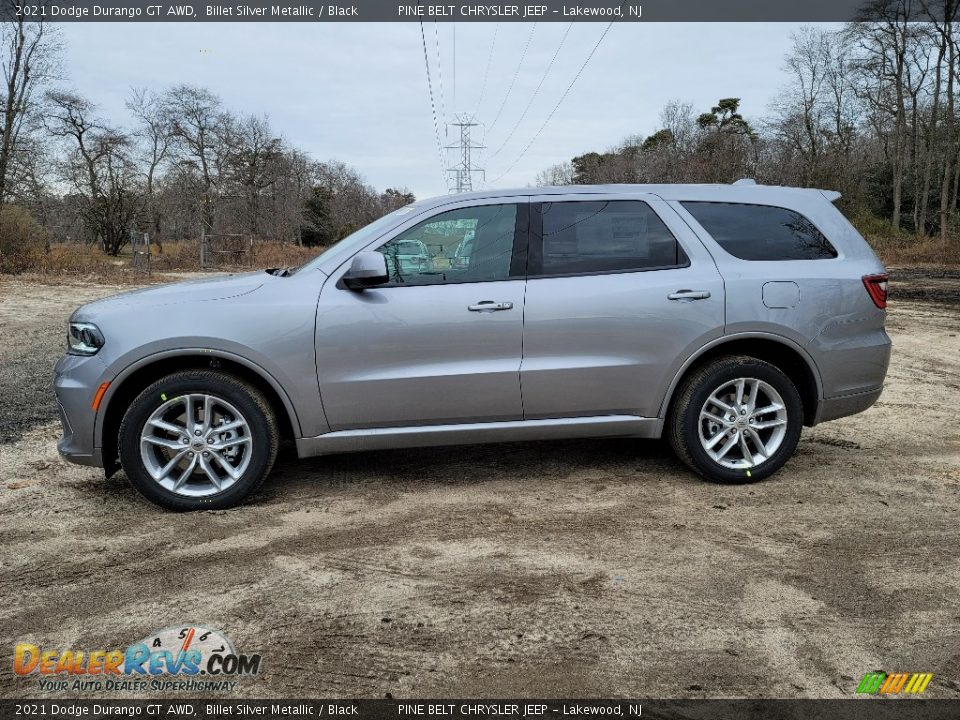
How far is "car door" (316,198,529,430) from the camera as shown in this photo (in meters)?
3.94

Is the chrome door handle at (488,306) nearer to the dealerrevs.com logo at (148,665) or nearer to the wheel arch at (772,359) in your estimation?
the wheel arch at (772,359)

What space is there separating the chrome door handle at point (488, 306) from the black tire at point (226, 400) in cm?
130

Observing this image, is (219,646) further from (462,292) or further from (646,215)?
(646,215)

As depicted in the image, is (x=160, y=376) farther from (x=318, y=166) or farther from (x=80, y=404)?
(x=318, y=166)

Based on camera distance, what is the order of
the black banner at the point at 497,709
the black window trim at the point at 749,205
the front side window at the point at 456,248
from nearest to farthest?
the black banner at the point at 497,709 < the front side window at the point at 456,248 < the black window trim at the point at 749,205

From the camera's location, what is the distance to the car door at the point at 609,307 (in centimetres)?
409

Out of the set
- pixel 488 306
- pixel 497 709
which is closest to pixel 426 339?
pixel 488 306

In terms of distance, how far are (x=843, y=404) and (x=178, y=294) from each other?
4098 millimetres

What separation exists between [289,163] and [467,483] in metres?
43.3

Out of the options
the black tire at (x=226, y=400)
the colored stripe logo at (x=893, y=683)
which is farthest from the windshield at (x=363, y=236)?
the colored stripe logo at (x=893, y=683)

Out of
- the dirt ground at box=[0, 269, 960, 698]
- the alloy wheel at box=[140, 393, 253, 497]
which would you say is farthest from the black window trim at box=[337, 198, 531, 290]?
the dirt ground at box=[0, 269, 960, 698]

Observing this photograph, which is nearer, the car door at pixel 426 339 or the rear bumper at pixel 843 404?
the car door at pixel 426 339

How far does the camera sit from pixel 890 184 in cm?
3297

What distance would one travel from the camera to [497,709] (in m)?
2.28
